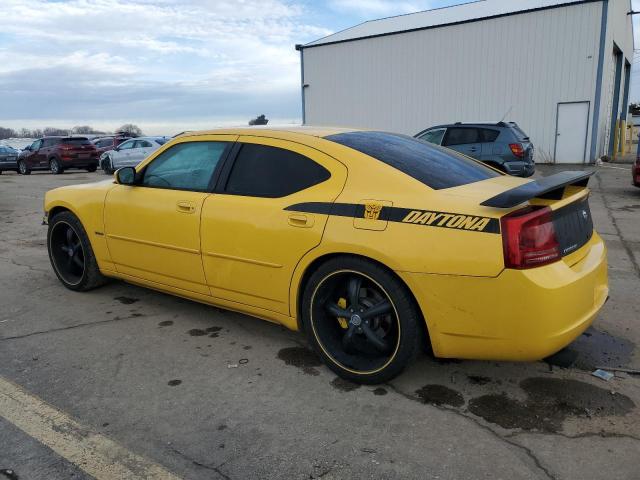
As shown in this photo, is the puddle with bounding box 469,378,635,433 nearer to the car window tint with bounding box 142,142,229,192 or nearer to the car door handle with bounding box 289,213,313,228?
the car door handle with bounding box 289,213,313,228

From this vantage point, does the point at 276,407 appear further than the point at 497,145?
No

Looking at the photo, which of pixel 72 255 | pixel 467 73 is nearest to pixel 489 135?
pixel 72 255

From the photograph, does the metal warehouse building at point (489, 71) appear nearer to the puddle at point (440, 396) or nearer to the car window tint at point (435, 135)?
the car window tint at point (435, 135)

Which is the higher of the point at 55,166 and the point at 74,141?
the point at 74,141

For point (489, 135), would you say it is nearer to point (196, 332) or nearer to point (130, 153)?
point (196, 332)

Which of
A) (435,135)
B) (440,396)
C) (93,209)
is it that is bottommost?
(440,396)

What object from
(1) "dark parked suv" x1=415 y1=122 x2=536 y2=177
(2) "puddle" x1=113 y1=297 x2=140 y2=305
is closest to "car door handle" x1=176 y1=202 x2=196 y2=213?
(2) "puddle" x1=113 y1=297 x2=140 y2=305

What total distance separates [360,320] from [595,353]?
163 cm

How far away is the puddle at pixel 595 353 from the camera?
11.3 ft

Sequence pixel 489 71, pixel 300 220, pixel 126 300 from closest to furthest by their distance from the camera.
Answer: pixel 300 220
pixel 126 300
pixel 489 71

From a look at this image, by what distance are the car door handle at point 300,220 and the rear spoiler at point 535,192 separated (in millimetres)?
1018

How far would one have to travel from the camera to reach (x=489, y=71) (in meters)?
21.0

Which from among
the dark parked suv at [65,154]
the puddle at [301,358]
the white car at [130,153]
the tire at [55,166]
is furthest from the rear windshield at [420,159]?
the tire at [55,166]

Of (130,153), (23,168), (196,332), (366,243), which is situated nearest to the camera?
(366,243)
